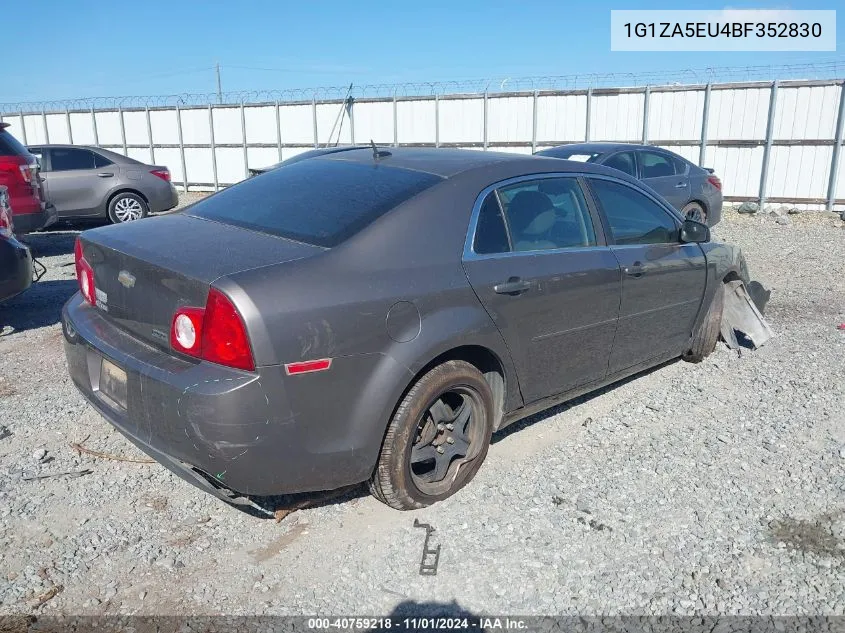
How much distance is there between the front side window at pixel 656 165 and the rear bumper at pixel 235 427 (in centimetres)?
881

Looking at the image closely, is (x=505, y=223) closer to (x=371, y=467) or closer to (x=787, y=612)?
(x=371, y=467)

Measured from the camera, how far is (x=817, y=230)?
1306 cm

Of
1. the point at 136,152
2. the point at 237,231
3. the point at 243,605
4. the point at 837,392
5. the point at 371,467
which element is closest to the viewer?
the point at 243,605

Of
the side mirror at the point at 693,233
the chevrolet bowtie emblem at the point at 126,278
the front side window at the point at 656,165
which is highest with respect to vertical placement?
the chevrolet bowtie emblem at the point at 126,278

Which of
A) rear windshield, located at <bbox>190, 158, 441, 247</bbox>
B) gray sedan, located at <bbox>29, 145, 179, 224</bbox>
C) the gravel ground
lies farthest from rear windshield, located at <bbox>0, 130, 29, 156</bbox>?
rear windshield, located at <bbox>190, 158, 441, 247</bbox>

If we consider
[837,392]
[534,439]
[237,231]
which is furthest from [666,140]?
[237,231]

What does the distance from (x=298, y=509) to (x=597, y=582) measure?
141 centimetres

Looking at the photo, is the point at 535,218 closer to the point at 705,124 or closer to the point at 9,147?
the point at 9,147

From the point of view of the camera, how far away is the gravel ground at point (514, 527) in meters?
2.79

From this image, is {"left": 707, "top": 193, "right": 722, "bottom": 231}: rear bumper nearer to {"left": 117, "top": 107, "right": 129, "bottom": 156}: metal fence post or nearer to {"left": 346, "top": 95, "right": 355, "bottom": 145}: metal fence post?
{"left": 346, "top": 95, "right": 355, "bottom": 145}: metal fence post

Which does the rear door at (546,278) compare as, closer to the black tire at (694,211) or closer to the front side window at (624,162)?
the front side window at (624,162)

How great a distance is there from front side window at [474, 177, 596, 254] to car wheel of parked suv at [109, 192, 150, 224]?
10270mm

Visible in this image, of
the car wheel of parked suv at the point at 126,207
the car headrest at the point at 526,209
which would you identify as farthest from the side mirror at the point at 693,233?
the car wheel of parked suv at the point at 126,207

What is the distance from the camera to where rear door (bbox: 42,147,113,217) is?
11891 millimetres
